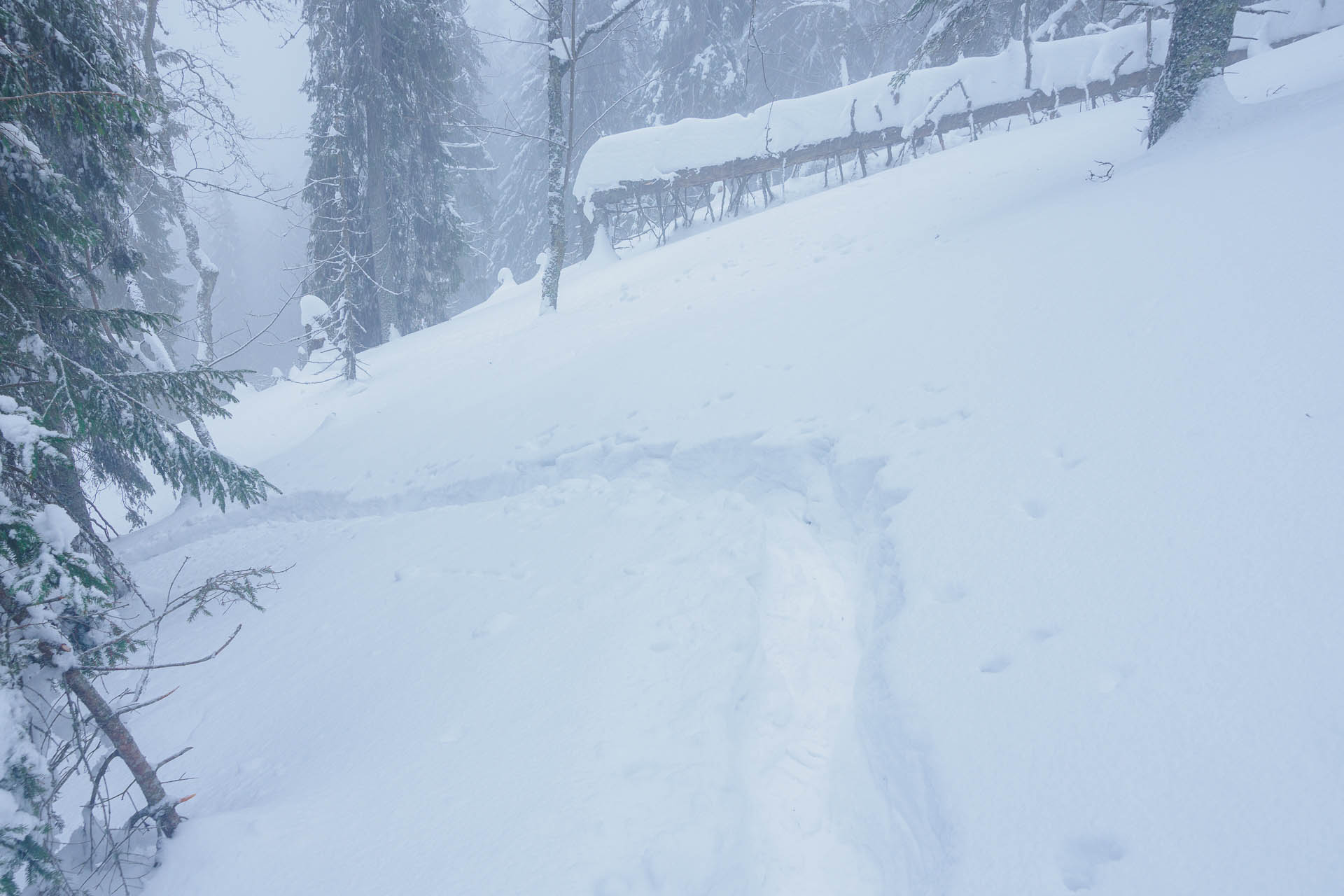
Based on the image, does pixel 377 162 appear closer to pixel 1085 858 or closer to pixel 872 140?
pixel 872 140

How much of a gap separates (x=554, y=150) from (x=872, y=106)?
9.90 metres

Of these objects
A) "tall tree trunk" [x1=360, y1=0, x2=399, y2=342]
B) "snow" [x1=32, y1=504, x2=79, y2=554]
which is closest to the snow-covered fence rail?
"tall tree trunk" [x1=360, y1=0, x2=399, y2=342]

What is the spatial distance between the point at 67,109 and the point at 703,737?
6526mm

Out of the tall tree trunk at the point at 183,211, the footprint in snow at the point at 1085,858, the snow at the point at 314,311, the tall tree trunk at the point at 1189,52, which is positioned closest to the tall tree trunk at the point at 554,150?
the snow at the point at 314,311

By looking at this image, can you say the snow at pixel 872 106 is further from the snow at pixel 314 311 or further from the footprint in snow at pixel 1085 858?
the footprint in snow at pixel 1085 858

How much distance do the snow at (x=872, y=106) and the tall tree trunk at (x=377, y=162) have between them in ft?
15.6

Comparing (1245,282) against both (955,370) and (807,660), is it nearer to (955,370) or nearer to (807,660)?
(955,370)

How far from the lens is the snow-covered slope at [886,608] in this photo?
209 centimetres

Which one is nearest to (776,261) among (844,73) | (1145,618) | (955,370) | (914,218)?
(914,218)

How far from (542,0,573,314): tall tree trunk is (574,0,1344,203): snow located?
515 cm

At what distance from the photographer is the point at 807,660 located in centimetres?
327

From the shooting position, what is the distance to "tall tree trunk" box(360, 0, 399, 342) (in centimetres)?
1391

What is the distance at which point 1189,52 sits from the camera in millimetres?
6445

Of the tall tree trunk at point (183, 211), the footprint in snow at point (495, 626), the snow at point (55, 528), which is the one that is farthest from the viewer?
the tall tree trunk at point (183, 211)
